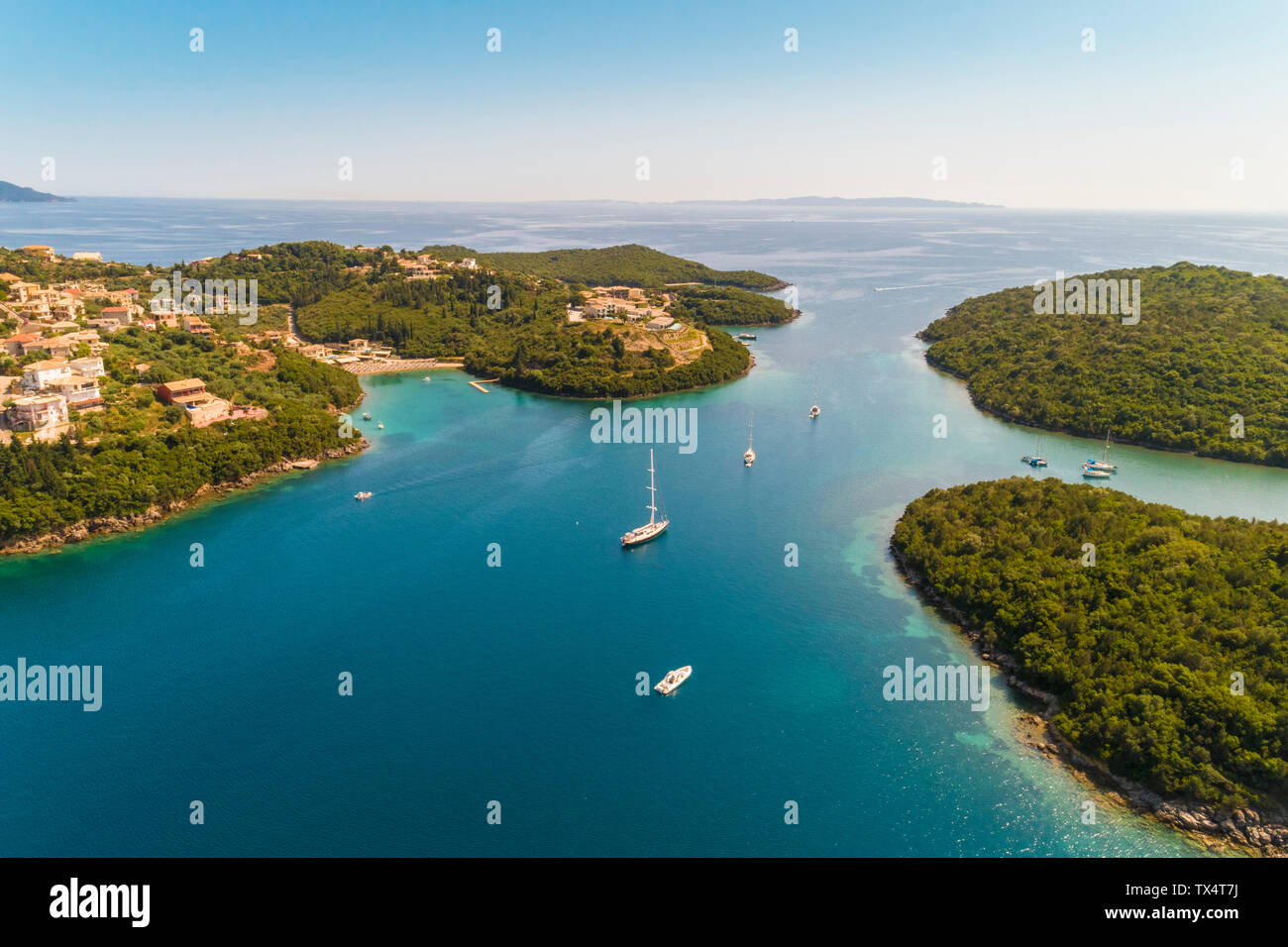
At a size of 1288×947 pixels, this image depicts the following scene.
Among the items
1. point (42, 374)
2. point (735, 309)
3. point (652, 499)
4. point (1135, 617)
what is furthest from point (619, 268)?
point (1135, 617)

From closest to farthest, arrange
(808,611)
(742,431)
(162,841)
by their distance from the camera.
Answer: (162,841) < (808,611) < (742,431)

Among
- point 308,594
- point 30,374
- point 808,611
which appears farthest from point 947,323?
point 30,374

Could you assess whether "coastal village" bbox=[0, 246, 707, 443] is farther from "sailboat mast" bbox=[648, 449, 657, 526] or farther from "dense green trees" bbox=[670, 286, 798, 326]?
"sailboat mast" bbox=[648, 449, 657, 526]

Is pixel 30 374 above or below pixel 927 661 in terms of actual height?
above

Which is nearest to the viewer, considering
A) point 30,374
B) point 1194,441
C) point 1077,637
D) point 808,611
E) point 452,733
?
point 452,733

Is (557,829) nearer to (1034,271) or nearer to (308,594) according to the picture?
(308,594)

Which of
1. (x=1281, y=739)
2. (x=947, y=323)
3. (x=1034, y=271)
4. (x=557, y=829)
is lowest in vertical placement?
(x=557, y=829)

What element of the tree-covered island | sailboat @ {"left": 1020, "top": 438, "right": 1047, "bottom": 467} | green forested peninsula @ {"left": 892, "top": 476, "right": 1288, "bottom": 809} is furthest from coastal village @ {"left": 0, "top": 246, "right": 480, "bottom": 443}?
sailboat @ {"left": 1020, "top": 438, "right": 1047, "bottom": 467}

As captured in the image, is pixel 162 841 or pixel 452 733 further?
pixel 452 733
